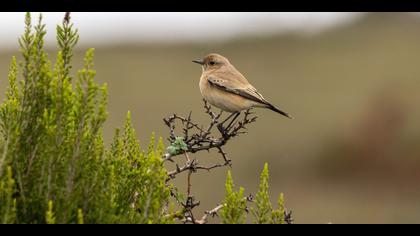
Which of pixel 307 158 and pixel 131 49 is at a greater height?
pixel 131 49

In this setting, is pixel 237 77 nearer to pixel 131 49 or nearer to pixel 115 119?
pixel 115 119

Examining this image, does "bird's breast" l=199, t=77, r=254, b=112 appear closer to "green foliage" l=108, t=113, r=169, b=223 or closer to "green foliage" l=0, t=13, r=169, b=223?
"green foliage" l=108, t=113, r=169, b=223

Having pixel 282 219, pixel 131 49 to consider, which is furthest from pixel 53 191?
pixel 131 49

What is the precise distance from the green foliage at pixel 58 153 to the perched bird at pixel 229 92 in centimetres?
502

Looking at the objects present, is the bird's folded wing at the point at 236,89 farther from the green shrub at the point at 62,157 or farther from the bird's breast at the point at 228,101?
the green shrub at the point at 62,157

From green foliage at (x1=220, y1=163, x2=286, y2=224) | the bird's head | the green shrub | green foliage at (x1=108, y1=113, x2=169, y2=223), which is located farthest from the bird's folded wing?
the green shrub

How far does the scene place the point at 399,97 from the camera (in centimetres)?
2275

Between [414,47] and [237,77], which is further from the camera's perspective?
[414,47]

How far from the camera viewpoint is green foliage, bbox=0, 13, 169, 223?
3432 millimetres

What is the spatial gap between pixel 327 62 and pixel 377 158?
745 centimetres

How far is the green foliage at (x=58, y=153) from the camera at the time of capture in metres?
3.43

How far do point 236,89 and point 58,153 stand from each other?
5.58 metres

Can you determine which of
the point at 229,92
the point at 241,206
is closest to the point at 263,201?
the point at 241,206

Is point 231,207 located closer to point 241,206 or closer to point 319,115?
point 241,206
